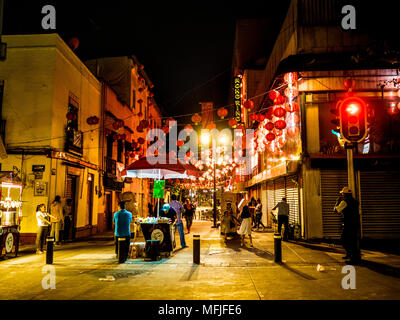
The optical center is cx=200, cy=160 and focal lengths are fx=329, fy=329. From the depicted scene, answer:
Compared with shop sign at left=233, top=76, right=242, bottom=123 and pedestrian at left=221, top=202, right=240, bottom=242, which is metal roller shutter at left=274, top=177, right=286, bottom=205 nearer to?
pedestrian at left=221, top=202, right=240, bottom=242

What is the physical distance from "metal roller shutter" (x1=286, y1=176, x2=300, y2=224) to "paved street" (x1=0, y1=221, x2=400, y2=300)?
3680mm

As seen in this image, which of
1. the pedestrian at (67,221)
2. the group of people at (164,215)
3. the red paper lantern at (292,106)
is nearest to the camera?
the group of people at (164,215)

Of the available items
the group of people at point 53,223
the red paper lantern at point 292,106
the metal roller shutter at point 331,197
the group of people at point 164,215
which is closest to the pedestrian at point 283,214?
the metal roller shutter at point 331,197

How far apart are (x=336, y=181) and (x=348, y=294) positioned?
8073mm

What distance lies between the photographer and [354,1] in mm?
14609

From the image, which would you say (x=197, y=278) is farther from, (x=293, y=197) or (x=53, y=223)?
(x=293, y=197)

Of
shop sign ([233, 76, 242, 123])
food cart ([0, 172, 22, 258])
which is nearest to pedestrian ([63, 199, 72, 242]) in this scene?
food cart ([0, 172, 22, 258])

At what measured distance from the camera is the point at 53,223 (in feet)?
46.0

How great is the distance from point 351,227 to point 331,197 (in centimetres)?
427

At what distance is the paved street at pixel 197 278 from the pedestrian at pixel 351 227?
462mm

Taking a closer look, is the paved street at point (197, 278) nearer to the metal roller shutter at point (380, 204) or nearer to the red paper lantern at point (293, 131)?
the metal roller shutter at point (380, 204)

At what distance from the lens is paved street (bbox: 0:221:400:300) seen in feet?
21.1

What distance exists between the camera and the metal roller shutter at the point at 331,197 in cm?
1355
